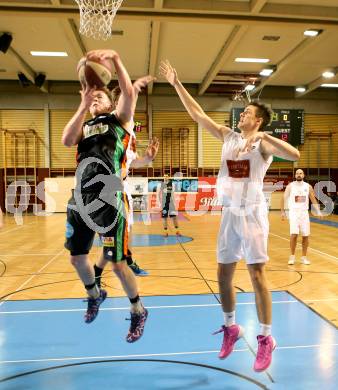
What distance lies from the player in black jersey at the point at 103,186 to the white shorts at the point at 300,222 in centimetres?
526

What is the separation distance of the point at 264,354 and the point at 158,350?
1150 millimetres

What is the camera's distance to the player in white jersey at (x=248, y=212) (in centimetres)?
307

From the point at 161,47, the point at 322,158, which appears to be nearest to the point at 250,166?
the point at 161,47

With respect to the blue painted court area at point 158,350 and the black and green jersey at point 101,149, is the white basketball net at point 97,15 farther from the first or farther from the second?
the blue painted court area at point 158,350

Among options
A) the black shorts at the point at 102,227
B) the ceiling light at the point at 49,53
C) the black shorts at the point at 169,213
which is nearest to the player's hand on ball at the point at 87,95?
the black shorts at the point at 102,227

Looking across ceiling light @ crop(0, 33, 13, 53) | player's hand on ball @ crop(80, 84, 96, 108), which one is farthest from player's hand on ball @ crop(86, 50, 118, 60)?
ceiling light @ crop(0, 33, 13, 53)

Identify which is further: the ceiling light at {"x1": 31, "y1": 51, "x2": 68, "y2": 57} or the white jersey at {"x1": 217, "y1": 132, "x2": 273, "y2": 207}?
the ceiling light at {"x1": 31, "y1": 51, "x2": 68, "y2": 57}

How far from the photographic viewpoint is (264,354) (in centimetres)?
302

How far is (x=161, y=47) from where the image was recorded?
1416 centimetres

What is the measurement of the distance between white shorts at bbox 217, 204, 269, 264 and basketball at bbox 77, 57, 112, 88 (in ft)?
4.51

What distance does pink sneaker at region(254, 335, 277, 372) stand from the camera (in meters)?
2.96

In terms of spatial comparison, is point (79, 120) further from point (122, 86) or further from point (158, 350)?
point (158, 350)

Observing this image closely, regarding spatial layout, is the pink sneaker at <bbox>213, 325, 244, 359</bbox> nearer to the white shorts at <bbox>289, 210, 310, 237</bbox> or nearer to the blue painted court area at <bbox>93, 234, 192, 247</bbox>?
the white shorts at <bbox>289, 210, 310, 237</bbox>

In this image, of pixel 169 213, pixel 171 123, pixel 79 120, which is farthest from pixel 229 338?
pixel 171 123
